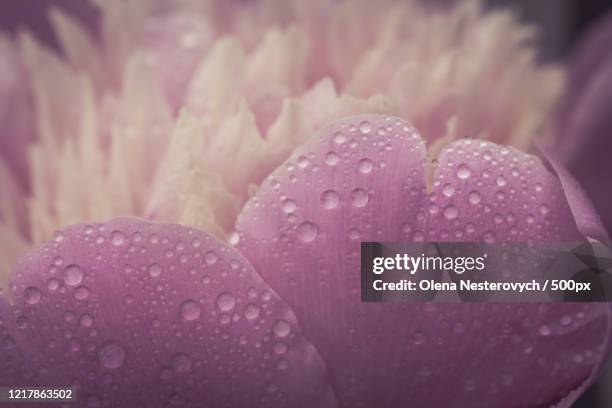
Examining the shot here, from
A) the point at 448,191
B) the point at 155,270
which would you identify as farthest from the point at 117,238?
the point at 448,191

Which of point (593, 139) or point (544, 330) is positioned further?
point (593, 139)

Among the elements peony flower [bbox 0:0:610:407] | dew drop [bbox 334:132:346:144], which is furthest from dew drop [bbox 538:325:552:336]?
dew drop [bbox 334:132:346:144]

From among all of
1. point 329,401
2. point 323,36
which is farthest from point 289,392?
point 323,36

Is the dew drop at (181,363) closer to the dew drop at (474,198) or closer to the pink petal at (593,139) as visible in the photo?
the dew drop at (474,198)

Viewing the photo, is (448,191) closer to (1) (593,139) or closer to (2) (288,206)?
(2) (288,206)

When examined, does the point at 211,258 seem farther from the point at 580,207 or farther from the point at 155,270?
the point at 580,207
